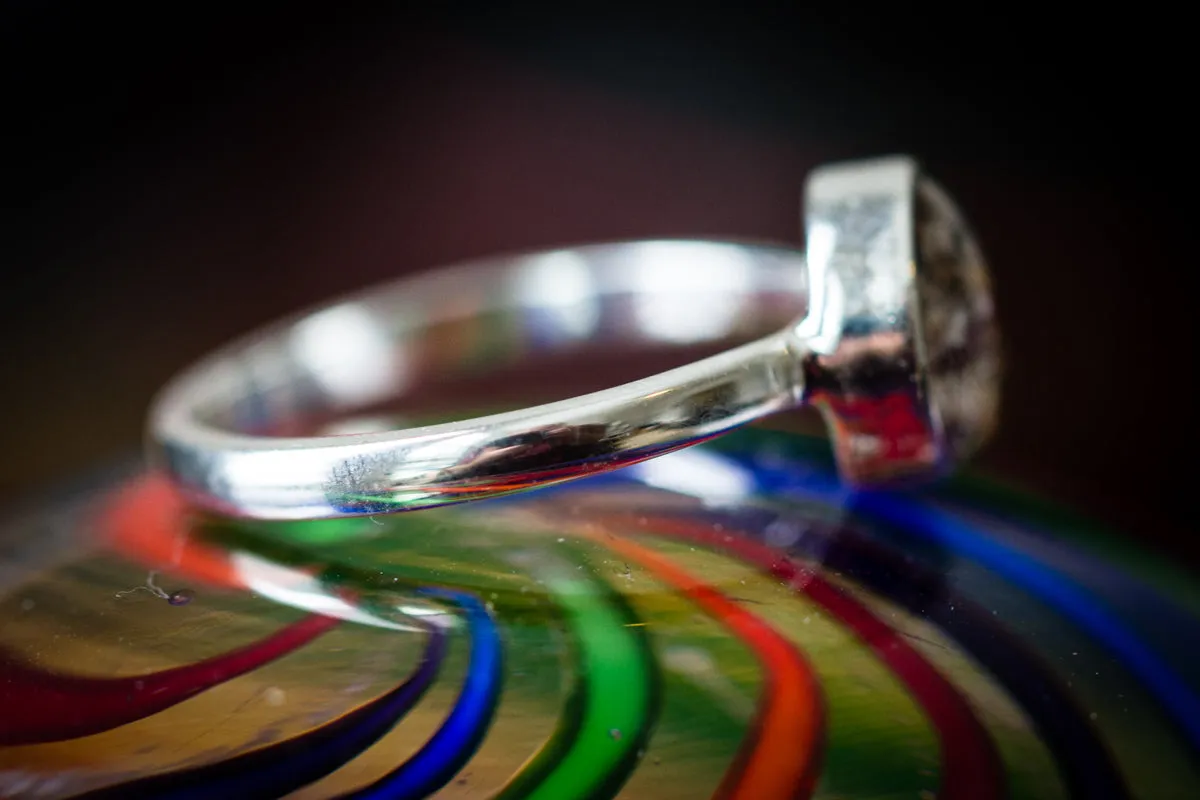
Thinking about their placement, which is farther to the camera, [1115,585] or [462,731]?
[1115,585]

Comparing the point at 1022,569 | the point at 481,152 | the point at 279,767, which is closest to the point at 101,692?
the point at 279,767

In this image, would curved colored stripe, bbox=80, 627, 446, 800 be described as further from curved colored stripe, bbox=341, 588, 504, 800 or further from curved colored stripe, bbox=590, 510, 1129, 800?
curved colored stripe, bbox=590, 510, 1129, 800

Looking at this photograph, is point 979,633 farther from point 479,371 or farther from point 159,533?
point 479,371

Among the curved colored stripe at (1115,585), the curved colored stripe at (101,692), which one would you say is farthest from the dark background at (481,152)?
the curved colored stripe at (101,692)

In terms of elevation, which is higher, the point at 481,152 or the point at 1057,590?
the point at 481,152

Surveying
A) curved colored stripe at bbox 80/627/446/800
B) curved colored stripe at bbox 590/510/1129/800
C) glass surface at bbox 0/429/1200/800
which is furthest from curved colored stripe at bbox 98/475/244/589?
curved colored stripe at bbox 590/510/1129/800

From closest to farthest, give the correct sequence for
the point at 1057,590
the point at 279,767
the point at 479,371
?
the point at 279,767 → the point at 1057,590 → the point at 479,371

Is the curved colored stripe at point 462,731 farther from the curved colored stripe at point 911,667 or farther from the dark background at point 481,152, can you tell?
the dark background at point 481,152

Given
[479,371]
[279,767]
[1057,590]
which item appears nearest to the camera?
[279,767]
